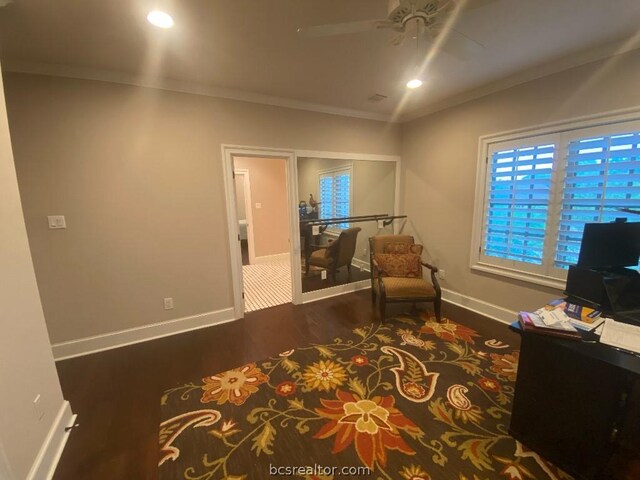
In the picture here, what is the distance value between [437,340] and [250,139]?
3006 millimetres

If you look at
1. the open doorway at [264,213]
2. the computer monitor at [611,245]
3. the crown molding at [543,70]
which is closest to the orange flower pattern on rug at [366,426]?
the computer monitor at [611,245]

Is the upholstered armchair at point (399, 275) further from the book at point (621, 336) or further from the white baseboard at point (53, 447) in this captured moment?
the white baseboard at point (53, 447)

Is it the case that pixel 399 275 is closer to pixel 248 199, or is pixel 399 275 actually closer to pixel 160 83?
pixel 160 83

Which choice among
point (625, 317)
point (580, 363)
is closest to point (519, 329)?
point (580, 363)

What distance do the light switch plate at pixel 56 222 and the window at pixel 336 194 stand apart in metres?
2.82

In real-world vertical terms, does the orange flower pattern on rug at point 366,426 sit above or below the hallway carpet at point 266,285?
below

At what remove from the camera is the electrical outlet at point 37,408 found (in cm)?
145

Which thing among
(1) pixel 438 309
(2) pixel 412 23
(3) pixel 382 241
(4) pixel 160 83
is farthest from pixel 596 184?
(4) pixel 160 83

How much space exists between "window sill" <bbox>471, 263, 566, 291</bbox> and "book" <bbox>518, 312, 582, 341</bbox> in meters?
1.40

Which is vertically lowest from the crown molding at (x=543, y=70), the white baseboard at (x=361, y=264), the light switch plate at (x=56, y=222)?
the white baseboard at (x=361, y=264)

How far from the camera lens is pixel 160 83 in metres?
2.55

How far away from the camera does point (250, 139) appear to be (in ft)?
9.96

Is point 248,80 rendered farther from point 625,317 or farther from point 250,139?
point 625,317

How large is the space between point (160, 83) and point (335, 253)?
9.32 ft
